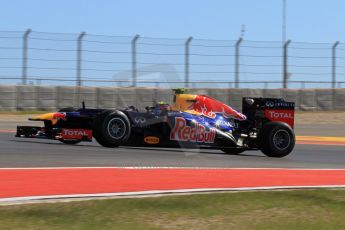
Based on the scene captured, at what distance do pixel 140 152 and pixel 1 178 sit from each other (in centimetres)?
470

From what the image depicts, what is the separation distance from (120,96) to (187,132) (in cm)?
1425

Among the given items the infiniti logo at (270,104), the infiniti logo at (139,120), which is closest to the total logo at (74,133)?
the infiniti logo at (139,120)

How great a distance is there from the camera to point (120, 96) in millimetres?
26422

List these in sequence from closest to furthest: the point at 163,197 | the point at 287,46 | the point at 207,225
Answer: the point at 207,225 < the point at 163,197 < the point at 287,46

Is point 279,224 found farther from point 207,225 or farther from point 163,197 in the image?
point 163,197

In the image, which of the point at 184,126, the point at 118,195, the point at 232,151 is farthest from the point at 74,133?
the point at 118,195

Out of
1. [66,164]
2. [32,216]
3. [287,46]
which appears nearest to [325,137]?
[287,46]

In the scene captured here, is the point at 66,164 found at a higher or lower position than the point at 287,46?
lower

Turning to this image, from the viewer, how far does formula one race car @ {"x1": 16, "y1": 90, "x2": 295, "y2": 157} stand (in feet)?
40.8

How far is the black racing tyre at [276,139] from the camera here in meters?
12.8

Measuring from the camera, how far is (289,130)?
509 inches

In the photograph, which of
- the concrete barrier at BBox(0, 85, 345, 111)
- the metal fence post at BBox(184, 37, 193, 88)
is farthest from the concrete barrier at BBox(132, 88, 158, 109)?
the metal fence post at BBox(184, 37, 193, 88)

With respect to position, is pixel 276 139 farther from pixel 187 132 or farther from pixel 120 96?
pixel 120 96

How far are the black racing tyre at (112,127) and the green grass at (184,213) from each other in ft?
17.8
